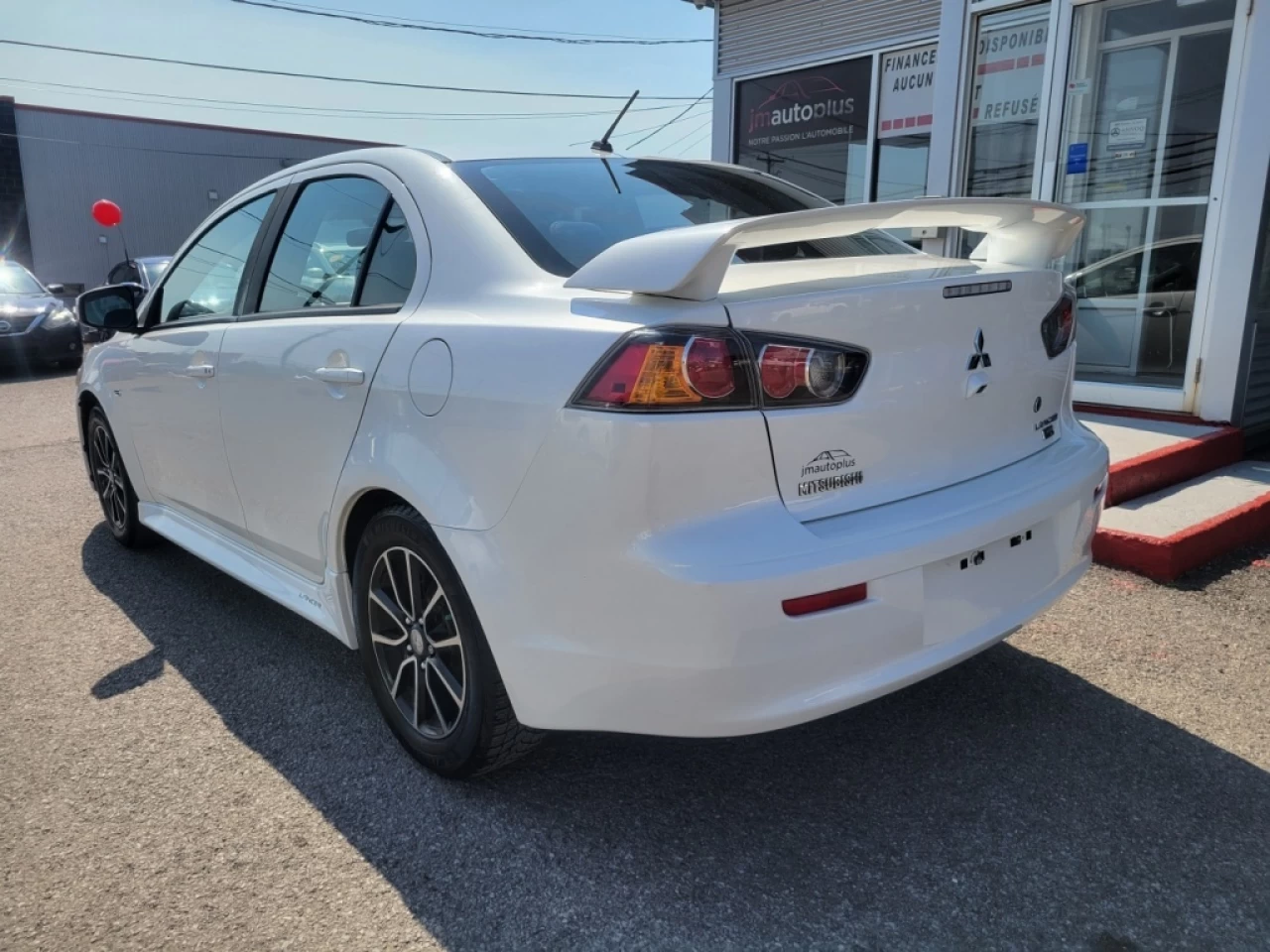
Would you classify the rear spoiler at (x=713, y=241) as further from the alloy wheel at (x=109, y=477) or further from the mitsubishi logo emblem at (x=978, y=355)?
the alloy wheel at (x=109, y=477)

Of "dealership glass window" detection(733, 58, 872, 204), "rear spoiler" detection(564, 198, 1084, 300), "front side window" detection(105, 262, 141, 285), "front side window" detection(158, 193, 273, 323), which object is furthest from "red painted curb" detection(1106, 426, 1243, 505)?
"front side window" detection(105, 262, 141, 285)

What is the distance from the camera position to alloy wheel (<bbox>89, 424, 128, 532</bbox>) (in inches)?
172

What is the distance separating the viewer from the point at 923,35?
8195mm

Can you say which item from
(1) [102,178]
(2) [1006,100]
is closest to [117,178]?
(1) [102,178]

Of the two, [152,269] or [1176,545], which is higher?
[152,269]

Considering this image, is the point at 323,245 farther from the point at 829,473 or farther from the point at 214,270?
the point at 829,473

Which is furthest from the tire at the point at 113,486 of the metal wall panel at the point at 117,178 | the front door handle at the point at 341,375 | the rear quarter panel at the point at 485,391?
the metal wall panel at the point at 117,178

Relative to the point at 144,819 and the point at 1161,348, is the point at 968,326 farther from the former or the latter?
the point at 1161,348

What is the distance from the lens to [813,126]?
30.7 feet

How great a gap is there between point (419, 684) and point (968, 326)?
1642 millimetres

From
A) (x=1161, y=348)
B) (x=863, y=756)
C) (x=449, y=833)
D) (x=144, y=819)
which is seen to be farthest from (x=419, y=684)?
(x=1161, y=348)

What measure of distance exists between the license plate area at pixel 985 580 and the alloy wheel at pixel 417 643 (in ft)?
3.59

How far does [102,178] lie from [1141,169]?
27581 millimetres

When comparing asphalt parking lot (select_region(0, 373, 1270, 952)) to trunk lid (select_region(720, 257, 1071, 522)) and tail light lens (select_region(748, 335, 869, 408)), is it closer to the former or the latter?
trunk lid (select_region(720, 257, 1071, 522))
